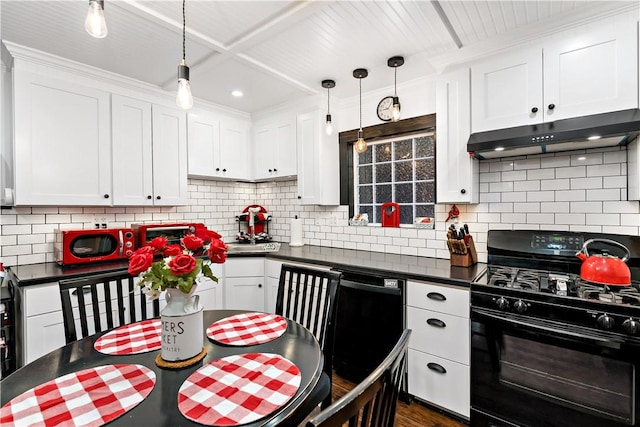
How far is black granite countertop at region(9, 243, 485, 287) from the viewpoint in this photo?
1.94 m

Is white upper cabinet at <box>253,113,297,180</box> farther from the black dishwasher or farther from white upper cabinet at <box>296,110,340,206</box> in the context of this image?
the black dishwasher

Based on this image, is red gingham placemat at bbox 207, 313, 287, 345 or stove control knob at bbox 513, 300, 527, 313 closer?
red gingham placemat at bbox 207, 313, 287, 345

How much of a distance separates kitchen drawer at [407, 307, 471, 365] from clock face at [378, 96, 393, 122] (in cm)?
172

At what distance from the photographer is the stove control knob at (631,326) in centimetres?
135

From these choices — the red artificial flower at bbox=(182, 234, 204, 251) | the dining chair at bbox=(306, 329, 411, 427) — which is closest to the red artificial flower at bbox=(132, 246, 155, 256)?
the red artificial flower at bbox=(182, 234, 204, 251)

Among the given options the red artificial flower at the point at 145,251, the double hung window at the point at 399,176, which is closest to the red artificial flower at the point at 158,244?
the red artificial flower at the point at 145,251

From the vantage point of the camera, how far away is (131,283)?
178cm

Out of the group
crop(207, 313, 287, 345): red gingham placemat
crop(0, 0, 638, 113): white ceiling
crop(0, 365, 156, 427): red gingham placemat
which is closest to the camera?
crop(0, 365, 156, 427): red gingham placemat

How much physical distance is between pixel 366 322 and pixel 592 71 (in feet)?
6.65

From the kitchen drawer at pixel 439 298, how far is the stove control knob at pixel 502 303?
0.61 ft

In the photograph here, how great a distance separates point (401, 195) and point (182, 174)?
213 centimetres

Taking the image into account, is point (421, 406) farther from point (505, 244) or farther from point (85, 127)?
point (85, 127)

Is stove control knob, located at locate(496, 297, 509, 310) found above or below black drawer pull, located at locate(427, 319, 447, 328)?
above

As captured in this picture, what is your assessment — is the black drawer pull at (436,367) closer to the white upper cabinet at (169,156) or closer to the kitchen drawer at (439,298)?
the kitchen drawer at (439,298)
